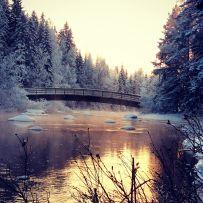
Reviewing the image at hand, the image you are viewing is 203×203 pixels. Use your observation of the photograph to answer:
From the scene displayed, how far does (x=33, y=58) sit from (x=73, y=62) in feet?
54.1

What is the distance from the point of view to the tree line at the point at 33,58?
131ft

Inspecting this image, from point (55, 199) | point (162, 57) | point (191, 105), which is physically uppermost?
point (162, 57)

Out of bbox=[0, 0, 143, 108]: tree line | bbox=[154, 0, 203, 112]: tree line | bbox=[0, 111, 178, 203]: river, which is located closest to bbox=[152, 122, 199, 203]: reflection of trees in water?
bbox=[0, 111, 178, 203]: river

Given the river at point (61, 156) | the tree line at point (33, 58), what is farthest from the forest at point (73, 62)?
the river at point (61, 156)

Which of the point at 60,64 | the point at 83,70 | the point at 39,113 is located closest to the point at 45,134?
the point at 39,113

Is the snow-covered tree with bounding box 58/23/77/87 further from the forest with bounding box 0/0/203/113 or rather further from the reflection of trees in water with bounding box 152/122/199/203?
the reflection of trees in water with bounding box 152/122/199/203

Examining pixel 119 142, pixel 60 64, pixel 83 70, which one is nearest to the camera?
pixel 119 142

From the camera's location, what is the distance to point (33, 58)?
58250mm

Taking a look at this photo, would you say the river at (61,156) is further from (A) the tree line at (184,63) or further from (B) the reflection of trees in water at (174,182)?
(B) the reflection of trees in water at (174,182)

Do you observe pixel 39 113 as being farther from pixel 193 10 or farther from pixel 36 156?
pixel 36 156

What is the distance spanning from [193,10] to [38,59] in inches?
1664

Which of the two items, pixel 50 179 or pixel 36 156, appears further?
pixel 36 156

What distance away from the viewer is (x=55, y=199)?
928 cm

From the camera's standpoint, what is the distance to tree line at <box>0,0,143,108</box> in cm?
4003
